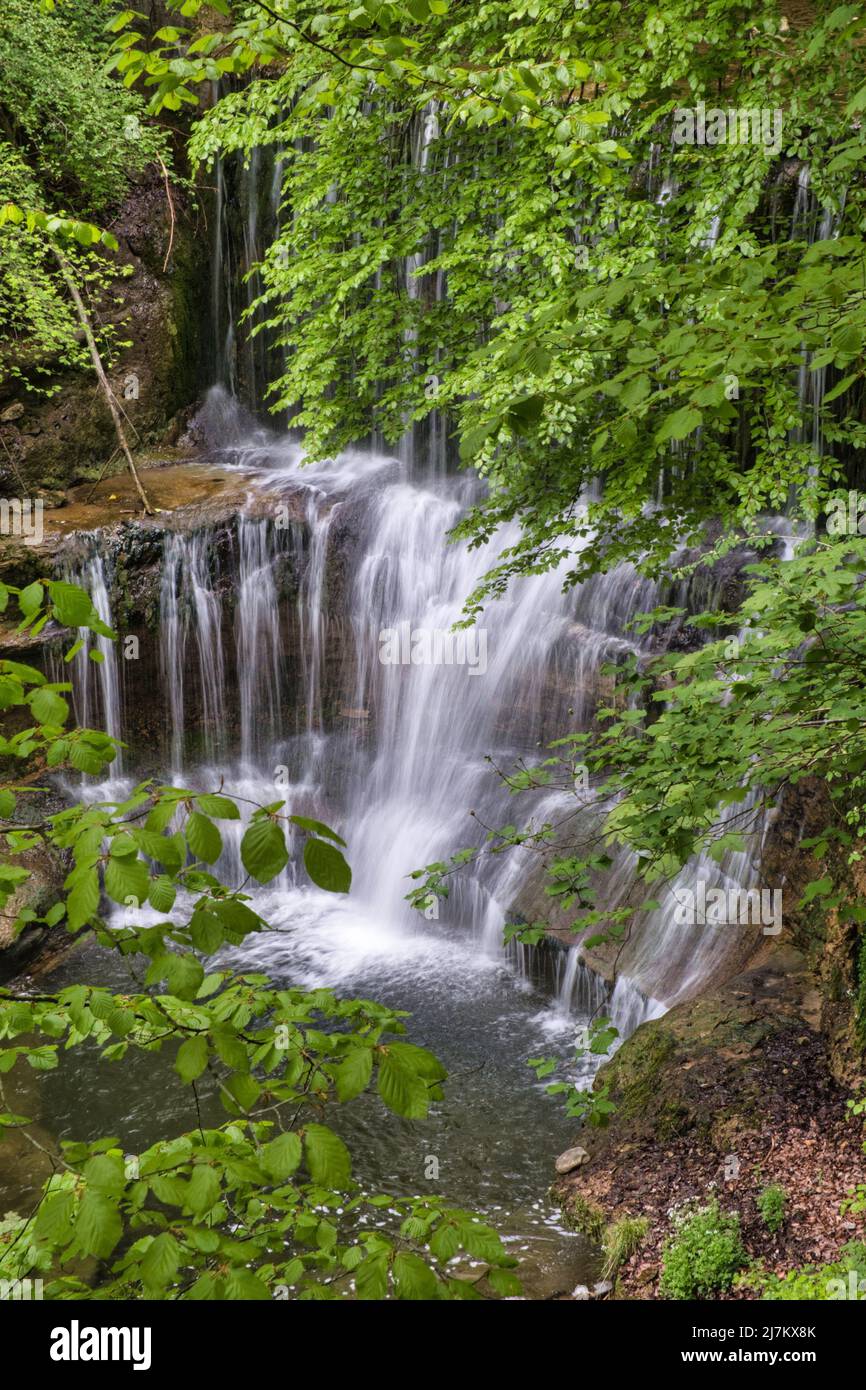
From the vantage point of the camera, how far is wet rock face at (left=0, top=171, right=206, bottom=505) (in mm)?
14188

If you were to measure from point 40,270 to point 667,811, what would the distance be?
43.2ft

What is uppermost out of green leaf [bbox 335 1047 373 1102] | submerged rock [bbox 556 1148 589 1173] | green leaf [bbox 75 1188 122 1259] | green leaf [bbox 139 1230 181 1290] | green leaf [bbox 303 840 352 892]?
green leaf [bbox 303 840 352 892]

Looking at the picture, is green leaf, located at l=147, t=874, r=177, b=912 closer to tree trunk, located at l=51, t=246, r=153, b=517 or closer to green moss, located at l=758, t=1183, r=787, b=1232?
green moss, located at l=758, t=1183, r=787, b=1232

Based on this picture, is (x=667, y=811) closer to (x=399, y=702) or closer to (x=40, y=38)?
(x=399, y=702)

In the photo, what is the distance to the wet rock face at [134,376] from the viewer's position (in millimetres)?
14188

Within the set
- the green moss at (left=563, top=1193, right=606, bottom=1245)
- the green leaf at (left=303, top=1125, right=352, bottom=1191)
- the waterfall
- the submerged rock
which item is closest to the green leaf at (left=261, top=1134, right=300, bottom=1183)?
the green leaf at (left=303, top=1125, right=352, bottom=1191)

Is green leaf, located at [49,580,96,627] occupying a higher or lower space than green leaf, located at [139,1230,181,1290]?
higher

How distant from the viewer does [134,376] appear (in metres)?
15.7

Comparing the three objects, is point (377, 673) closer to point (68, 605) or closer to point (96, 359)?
point (96, 359)

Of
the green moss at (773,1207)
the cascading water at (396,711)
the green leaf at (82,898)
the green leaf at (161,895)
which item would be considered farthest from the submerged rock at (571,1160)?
the green leaf at (82,898)

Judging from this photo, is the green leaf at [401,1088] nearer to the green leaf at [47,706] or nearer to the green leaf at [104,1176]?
the green leaf at [104,1176]

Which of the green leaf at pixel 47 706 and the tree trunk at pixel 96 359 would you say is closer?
the green leaf at pixel 47 706

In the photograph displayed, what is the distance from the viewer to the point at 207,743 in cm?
1305
